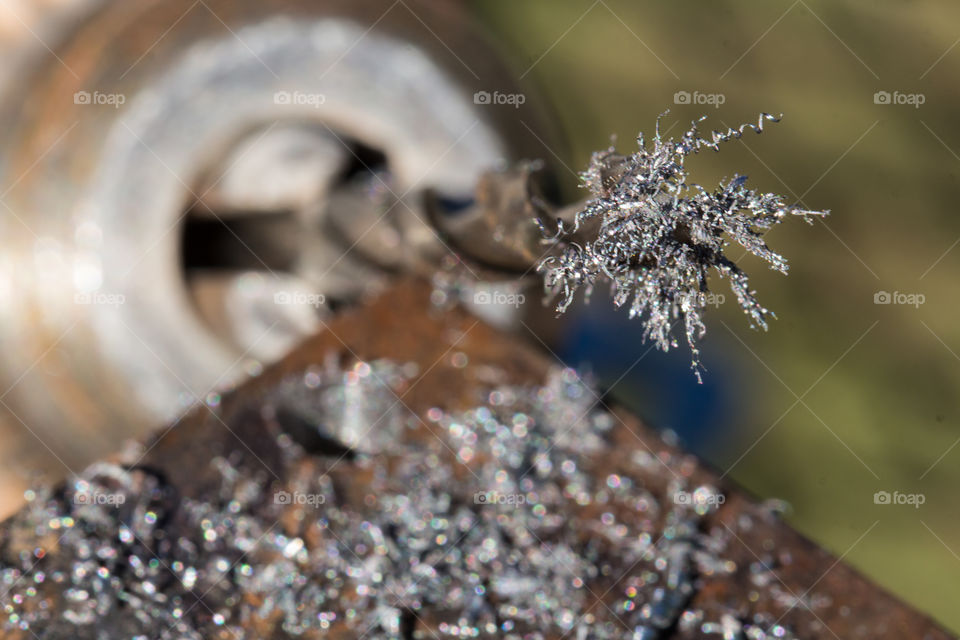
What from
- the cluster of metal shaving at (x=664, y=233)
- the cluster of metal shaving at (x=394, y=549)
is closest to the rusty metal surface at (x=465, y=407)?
the cluster of metal shaving at (x=394, y=549)

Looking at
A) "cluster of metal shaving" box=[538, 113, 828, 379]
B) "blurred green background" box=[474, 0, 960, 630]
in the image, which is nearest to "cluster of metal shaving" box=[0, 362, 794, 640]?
"cluster of metal shaving" box=[538, 113, 828, 379]

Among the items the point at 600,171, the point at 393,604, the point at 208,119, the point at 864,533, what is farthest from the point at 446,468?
the point at 864,533

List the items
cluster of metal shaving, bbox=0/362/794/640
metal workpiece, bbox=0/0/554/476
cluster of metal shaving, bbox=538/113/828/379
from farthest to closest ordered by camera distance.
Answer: metal workpiece, bbox=0/0/554/476 → cluster of metal shaving, bbox=0/362/794/640 → cluster of metal shaving, bbox=538/113/828/379

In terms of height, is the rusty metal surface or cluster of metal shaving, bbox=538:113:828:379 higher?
cluster of metal shaving, bbox=538:113:828:379

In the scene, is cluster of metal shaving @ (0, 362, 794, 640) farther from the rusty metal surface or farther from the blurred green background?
the blurred green background

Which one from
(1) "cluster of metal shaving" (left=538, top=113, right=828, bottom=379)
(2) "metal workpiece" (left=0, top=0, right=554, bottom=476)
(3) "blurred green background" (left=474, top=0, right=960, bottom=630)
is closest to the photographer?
(1) "cluster of metal shaving" (left=538, top=113, right=828, bottom=379)
